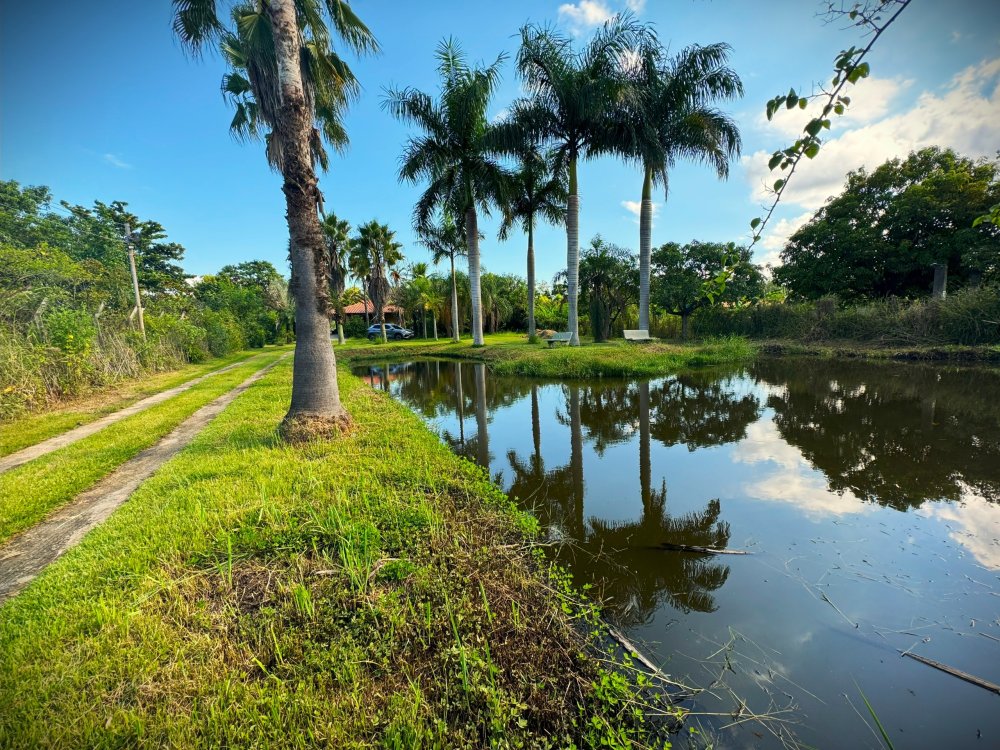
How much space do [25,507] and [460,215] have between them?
68.7 feet

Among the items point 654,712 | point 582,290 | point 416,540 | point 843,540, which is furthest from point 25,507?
point 582,290

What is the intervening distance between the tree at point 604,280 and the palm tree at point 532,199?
430 cm

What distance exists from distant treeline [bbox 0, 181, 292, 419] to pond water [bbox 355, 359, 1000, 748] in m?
9.80

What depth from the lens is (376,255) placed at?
2952cm

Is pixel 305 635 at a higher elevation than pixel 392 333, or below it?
below

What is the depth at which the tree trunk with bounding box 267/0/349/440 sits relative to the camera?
18.1 ft

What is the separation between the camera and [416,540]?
325cm

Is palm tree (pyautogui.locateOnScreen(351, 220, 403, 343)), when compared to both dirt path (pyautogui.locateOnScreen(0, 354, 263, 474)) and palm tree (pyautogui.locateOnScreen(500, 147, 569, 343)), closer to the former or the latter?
palm tree (pyautogui.locateOnScreen(500, 147, 569, 343))

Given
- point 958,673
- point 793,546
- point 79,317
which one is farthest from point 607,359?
point 79,317

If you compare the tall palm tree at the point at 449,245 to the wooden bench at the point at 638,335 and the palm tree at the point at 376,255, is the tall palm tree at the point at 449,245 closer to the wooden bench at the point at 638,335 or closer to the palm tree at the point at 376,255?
the palm tree at the point at 376,255

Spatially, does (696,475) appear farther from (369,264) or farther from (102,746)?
(369,264)

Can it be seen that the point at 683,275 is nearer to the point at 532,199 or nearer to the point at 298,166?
the point at 532,199

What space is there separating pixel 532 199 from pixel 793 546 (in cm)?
2101

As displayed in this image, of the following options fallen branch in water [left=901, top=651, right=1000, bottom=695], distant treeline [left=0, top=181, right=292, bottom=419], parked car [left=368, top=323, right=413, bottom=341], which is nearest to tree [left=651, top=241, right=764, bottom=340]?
parked car [left=368, top=323, right=413, bottom=341]
